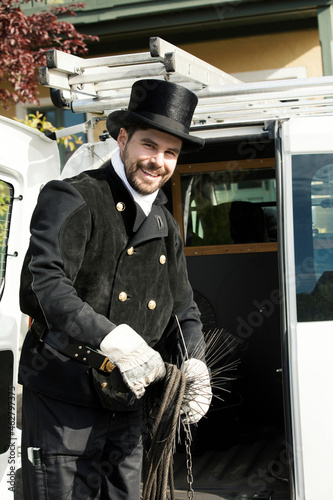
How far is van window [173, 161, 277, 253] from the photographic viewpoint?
193 inches

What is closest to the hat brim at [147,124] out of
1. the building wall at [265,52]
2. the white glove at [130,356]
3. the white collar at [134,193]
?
the white collar at [134,193]

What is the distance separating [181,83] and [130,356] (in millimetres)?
1598

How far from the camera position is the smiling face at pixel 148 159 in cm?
246

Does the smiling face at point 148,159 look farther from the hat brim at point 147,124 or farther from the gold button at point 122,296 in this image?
the gold button at point 122,296

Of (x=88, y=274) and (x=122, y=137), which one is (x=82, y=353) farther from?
(x=122, y=137)

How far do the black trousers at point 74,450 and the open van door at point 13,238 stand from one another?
0.55 meters

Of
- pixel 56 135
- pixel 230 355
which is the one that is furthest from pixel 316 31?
pixel 56 135

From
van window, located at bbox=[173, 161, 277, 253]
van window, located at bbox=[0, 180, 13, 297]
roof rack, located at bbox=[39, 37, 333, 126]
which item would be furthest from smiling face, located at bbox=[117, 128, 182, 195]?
van window, located at bbox=[173, 161, 277, 253]

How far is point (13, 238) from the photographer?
128 inches

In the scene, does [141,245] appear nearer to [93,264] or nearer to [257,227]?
[93,264]

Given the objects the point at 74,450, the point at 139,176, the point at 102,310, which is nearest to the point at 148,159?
the point at 139,176

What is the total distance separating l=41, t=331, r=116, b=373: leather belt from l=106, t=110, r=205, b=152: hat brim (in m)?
0.80

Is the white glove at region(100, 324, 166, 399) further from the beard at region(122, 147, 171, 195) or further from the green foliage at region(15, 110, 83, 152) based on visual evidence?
the green foliage at region(15, 110, 83, 152)

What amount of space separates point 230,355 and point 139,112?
9.06 ft
